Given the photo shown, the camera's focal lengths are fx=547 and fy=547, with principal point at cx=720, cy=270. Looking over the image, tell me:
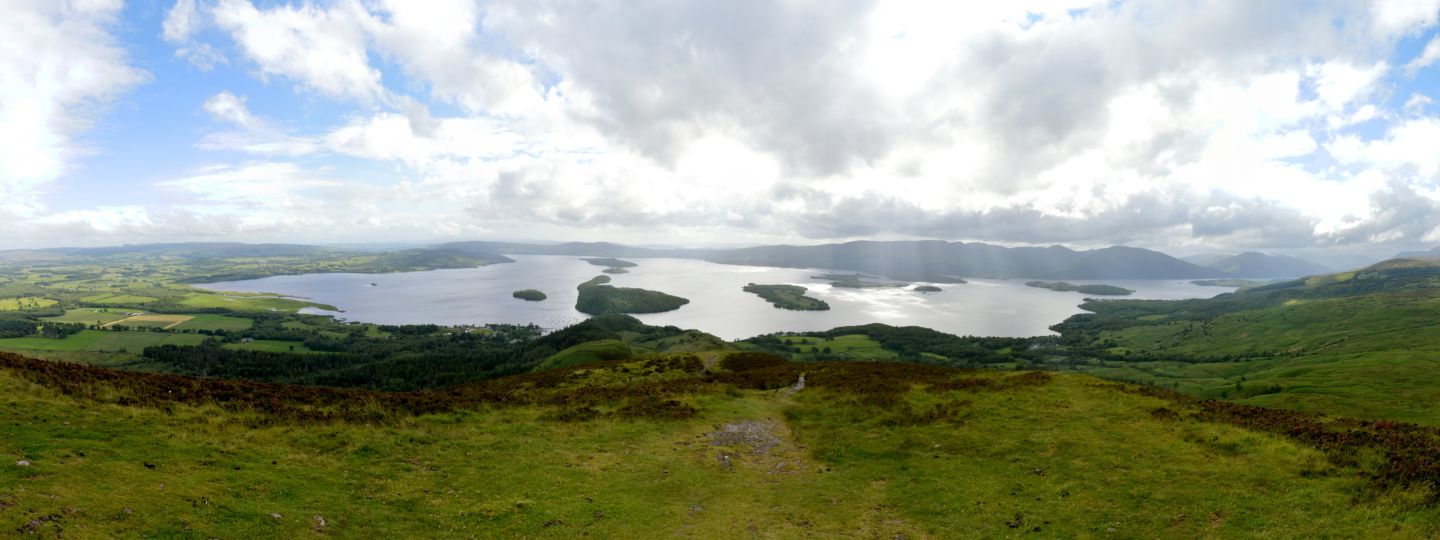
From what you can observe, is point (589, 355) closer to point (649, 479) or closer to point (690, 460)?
point (690, 460)

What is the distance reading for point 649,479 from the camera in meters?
23.5

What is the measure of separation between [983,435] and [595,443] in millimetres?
20087

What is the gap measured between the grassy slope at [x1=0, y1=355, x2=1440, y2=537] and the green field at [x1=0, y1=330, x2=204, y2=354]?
223m

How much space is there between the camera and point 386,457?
892 inches

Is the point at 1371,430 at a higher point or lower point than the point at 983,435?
higher

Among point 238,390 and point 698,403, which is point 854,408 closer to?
point 698,403

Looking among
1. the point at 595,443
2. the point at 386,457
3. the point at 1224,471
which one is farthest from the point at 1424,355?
the point at 386,457

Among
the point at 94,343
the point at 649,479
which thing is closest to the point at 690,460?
the point at 649,479

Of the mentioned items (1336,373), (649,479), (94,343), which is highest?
(649,479)

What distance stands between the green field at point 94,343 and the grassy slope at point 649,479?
732ft

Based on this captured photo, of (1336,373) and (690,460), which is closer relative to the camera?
(690,460)

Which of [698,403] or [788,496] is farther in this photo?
[698,403]

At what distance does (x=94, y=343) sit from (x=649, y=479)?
261310 mm

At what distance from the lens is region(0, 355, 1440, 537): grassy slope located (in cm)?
1591
